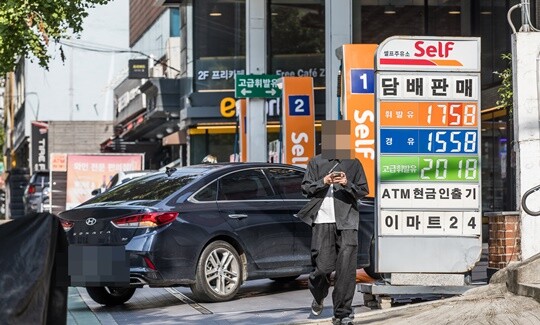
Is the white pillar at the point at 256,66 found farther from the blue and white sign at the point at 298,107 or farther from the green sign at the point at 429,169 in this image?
the green sign at the point at 429,169

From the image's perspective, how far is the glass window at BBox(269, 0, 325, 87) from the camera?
117 ft

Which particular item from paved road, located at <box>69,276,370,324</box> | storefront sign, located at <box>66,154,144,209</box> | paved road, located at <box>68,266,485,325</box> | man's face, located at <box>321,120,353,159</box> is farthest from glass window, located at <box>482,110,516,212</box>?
storefront sign, located at <box>66,154,144,209</box>

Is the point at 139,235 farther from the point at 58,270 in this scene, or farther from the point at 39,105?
the point at 39,105

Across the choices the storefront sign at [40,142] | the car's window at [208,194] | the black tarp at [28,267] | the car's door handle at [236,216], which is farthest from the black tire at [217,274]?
the storefront sign at [40,142]

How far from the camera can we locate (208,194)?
45.4ft

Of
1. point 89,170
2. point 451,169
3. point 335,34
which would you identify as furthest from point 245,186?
point 89,170

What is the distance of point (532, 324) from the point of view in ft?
32.0

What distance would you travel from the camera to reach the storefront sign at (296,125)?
78.6 ft

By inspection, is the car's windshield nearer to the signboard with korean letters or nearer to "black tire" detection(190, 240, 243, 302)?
"black tire" detection(190, 240, 243, 302)

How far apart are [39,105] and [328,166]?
72.0 meters

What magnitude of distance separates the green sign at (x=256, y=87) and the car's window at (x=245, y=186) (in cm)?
1279

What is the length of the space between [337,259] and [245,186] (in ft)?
Result: 12.2

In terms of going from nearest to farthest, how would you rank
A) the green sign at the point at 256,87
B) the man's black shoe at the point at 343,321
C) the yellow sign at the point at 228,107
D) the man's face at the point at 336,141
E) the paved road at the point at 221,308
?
the man's black shoe at the point at 343,321 → the man's face at the point at 336,141 → the paved road at the point at 221,308 → the green sign at the point at 256,87 → the yellow sign at the point at 228,107

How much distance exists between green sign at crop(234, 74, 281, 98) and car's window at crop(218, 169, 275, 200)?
1279cm
